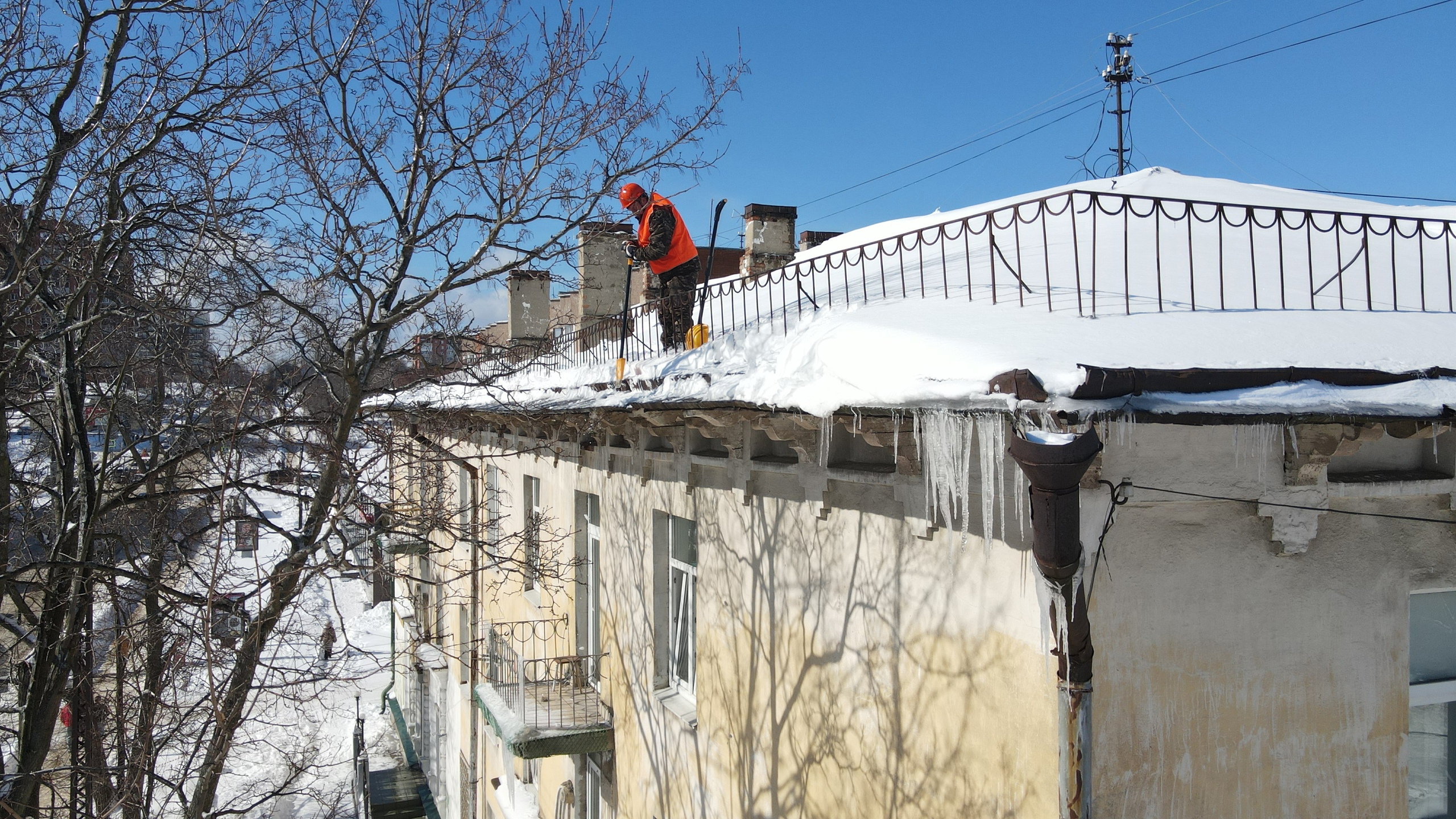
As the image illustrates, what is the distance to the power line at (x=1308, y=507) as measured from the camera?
3709mm

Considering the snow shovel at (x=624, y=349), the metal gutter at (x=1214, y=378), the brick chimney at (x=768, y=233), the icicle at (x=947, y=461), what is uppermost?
the brick chimney at (x=768, y=233)

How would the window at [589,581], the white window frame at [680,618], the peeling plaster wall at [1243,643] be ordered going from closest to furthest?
the peeling plaster wall at [1243,643]
the white window frame at [680,618]
the window at [589,581]

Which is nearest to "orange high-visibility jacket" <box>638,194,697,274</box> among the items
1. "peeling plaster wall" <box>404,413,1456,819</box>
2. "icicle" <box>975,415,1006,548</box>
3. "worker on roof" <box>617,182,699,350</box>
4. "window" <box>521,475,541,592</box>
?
"worker on roof" <box>617,182,699,350</box>

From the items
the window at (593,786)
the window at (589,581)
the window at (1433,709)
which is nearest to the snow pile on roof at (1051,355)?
the window at (1433,709)

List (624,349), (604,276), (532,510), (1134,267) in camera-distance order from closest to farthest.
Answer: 1. (1134,267)
2. (624,349)
3. (532,510)
4. (604,276)

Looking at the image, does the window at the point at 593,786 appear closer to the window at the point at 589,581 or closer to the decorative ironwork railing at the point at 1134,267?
the window at the point at 589,581

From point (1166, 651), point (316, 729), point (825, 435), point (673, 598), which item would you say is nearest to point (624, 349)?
point (673, 598)

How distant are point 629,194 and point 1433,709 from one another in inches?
270

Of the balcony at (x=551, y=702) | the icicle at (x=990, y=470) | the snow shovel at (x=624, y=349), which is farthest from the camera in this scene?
the balcony at (x=551, y=702)

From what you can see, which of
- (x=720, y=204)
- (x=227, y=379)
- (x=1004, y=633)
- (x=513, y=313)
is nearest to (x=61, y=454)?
(x=227, y=379)

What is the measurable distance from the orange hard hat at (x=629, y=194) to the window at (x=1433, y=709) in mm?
6515

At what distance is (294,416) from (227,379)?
1.17 metres

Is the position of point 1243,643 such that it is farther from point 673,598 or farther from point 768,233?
point 768,233

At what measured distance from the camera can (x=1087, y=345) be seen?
143 inches
